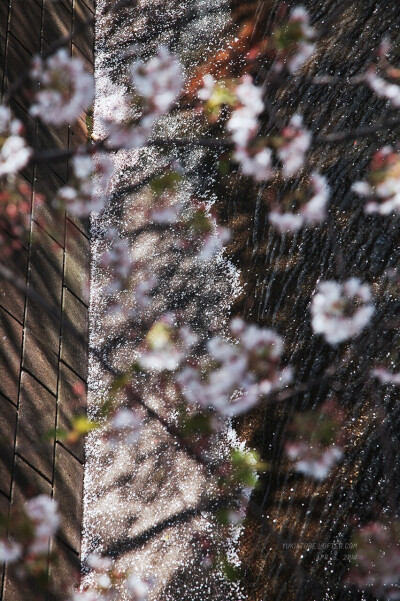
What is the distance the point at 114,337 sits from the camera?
266cm

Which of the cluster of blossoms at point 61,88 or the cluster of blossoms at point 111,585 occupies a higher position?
the cluster of blossoms at point 61,88

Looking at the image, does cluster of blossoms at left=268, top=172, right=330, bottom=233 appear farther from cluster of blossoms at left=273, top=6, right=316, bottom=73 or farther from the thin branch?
the thin branch

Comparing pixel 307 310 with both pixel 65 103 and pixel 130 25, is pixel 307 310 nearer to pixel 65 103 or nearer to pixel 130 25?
pixel 65 103

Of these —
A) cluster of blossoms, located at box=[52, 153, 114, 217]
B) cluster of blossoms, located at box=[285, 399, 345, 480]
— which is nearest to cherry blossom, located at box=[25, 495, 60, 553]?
cluster of blossoms, located at box=[285, 399, 345, 480]

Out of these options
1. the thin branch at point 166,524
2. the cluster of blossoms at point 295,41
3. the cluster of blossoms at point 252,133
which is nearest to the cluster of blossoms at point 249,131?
the cluster of blossoms at point 252,133

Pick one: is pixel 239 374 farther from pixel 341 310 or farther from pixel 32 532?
pixel 32 532

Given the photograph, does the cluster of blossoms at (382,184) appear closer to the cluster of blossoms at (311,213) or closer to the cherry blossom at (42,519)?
the cluster of blossoms at (311,213)

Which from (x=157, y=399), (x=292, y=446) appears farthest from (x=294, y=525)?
(x=157, y=399)

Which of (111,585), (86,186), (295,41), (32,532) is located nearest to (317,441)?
(111,585)

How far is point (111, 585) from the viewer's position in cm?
214

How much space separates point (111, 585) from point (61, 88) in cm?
220

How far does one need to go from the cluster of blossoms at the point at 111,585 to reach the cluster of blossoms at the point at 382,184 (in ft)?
4.89

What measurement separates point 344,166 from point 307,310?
0.60 m

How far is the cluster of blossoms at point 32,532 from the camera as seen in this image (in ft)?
6.39
